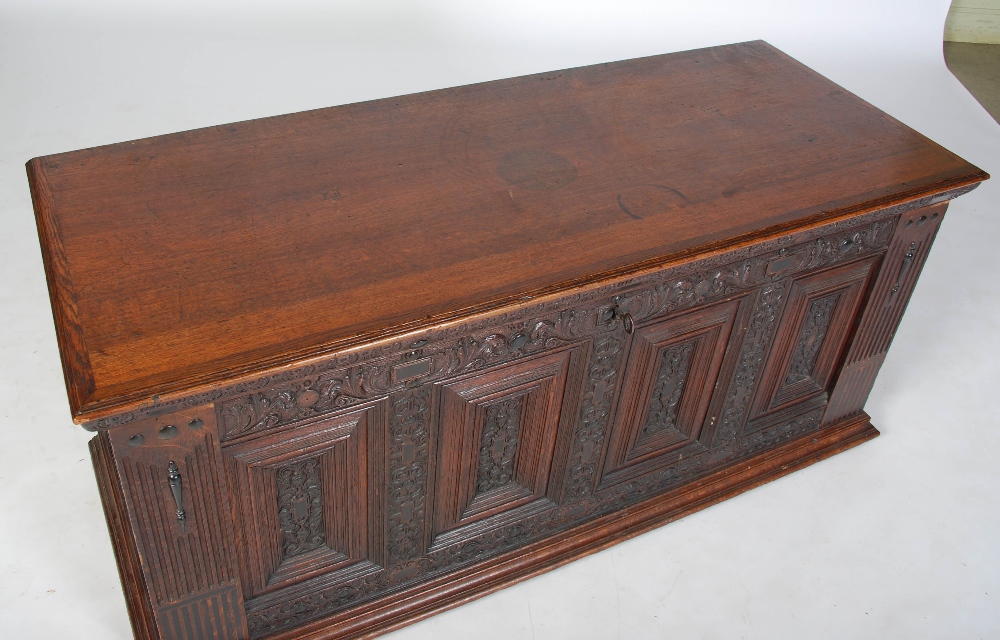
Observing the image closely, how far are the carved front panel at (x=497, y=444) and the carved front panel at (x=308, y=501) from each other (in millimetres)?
149

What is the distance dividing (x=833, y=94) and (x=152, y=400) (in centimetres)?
179

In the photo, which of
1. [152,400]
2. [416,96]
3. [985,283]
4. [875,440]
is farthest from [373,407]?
[985,283]

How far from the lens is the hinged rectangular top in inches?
68.5

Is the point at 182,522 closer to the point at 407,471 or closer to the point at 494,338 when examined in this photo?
the point at 407,471

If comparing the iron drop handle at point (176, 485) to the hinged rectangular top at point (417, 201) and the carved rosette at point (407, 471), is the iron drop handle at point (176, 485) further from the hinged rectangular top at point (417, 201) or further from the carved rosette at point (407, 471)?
the carved rosette at point (407, 471)

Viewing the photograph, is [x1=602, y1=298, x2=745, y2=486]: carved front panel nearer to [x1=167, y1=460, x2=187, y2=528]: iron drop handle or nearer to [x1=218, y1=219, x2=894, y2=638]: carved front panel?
[x1=218, y1=219, x2=894, y2=638]: carved front panel

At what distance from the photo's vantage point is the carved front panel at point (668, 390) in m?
2.16

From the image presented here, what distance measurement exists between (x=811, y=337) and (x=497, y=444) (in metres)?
0.84

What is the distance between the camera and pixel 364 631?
215 cm

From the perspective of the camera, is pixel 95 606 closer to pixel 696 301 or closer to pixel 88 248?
pixel 88 248

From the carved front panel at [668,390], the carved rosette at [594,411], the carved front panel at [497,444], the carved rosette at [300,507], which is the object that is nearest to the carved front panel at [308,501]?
the carved rosette at [300,507]

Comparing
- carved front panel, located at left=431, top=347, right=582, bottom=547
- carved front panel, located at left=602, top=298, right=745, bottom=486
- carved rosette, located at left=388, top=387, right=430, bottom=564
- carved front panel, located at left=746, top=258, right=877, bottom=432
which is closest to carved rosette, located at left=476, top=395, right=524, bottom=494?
carved front panel, located at left=431, top=347, right=582, bottom=547

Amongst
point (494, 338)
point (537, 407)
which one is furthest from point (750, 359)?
point (494, 338)

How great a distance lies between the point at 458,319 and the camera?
70.5 inches
